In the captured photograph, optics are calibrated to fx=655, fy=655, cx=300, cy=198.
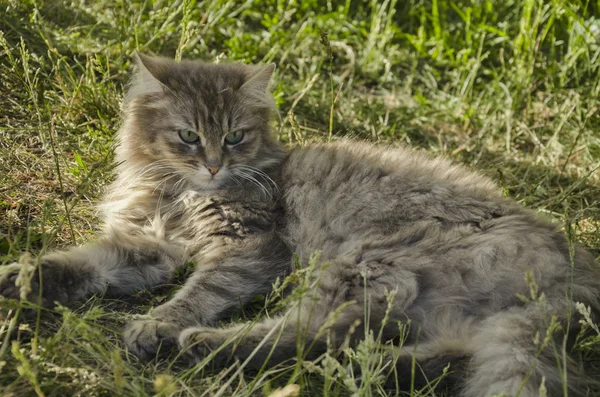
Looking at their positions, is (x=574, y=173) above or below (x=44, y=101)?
below

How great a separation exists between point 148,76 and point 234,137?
52 centimetres

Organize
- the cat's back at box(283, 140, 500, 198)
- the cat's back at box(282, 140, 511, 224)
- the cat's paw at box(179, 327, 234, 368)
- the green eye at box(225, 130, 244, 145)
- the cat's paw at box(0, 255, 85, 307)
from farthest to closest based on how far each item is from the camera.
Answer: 1. the green eye at box(225, 130, 244, 145)
2. the cat's back at box(283, 140, 500, 198)
3. the cat's back at box(282, 140, 511, 224)
4. the cat's paw at box(0, 255, 85, 307)
5. the cat's paw at box(179, 327, 234, 368)

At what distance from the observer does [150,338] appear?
260 cm

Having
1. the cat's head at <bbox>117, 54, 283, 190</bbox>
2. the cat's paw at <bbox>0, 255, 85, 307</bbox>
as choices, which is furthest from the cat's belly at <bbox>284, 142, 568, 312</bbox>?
the cat's paw at <bbox>0, 255, 85, 307</bbox>

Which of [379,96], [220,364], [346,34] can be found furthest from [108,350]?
[346,34]

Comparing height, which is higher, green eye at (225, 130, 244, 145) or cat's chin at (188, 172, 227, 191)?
green eye at (225, 130, 244, 145)

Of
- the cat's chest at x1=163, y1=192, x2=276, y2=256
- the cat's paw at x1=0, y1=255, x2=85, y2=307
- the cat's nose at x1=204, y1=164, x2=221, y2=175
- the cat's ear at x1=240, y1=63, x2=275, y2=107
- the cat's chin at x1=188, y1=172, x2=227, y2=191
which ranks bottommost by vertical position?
the cat's paw at x1=0, y1=255, x2=85, y2=307

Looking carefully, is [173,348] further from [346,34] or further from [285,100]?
[346,34]

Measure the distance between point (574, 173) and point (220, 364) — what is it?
9.99 feet

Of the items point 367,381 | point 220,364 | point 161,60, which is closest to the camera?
point 367,381

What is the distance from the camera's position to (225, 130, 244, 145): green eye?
3.31 metres

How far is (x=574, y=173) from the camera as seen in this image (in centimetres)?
449

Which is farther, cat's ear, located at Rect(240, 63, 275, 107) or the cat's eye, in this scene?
cat's ear, located at Rect(240, 63, 275, 107)

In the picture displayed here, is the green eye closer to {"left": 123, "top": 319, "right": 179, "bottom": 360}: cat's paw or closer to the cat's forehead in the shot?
the cat's forehead
